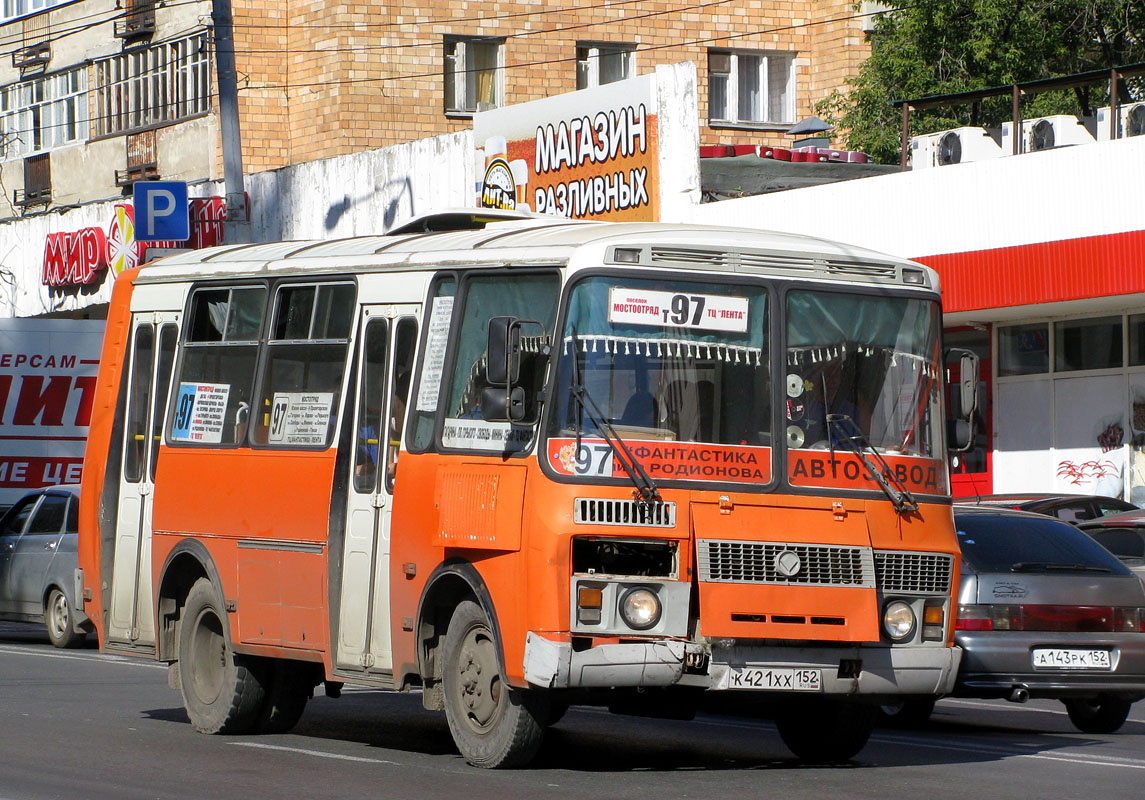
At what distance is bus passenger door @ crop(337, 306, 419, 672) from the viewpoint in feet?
34.7

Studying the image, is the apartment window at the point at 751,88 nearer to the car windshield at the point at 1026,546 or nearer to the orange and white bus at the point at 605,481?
the car windshield at the point at 1026,546

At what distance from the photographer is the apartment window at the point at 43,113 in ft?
154

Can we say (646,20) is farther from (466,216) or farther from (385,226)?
(466,216)

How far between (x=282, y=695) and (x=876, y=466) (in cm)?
415

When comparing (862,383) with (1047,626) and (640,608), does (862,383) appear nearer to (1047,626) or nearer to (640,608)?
(640,608)

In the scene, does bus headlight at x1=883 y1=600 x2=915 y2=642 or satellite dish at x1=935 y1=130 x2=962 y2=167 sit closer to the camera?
bus headlight at x1=883 y1=600 x2=915 y2=642

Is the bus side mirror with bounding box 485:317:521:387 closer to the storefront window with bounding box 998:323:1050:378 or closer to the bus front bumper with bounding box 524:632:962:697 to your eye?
the bus front bumper with bounding box 524:632:962:697

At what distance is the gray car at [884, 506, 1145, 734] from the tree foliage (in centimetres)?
2228

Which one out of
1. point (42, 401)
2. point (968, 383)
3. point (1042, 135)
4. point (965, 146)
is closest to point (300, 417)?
point (968, 383)

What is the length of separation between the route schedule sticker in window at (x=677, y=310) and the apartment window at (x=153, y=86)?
32317mm

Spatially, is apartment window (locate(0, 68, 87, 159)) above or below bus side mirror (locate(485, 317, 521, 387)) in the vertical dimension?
above

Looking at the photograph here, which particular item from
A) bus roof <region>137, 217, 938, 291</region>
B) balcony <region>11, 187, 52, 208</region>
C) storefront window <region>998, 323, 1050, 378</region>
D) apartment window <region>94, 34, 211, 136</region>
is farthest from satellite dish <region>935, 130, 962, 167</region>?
balcony <region>11, 187, 52, 208</region>

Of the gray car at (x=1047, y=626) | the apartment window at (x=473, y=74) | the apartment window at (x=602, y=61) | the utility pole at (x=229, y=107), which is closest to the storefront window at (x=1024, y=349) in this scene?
the utility pole at (x=229, y=107)

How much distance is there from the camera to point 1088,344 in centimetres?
2548
